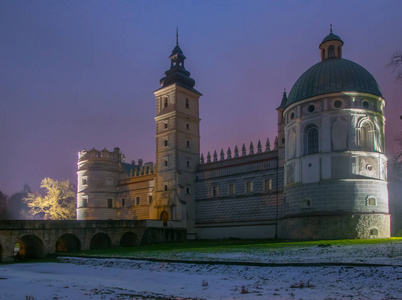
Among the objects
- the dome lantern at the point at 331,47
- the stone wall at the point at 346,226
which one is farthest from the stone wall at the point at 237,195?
the dome lantern at the point at 331,47

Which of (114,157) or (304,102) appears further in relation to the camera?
(114,157)

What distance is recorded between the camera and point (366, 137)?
122 ft

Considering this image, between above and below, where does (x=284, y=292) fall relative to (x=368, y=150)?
below

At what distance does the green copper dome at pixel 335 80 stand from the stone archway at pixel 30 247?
26420 millimetres

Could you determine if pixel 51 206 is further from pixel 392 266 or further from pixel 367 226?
pixel 392 266

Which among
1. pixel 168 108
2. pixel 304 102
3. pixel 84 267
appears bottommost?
pixel 84 267

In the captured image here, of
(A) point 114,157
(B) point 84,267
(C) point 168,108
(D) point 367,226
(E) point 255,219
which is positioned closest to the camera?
(B) point 84,267

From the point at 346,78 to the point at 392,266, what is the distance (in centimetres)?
2472

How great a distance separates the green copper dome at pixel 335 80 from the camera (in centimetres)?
3759

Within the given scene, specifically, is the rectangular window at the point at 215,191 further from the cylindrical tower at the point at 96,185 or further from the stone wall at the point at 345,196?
the cylindrical tower at the point at 96,185

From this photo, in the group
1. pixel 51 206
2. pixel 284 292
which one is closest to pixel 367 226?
pixel 284 292

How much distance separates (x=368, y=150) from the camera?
3669 centimetres

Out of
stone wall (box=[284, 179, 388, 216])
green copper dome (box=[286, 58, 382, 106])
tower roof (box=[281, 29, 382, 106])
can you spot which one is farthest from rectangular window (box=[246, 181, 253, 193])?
green copper dome (box=[286, 58, 382, 106])

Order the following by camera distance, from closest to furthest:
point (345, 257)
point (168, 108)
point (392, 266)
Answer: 1. point (392, 266)
2. point (345, 257)
3. point (168, 108)
